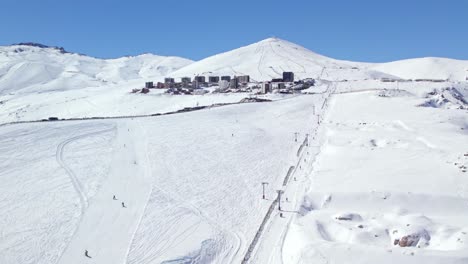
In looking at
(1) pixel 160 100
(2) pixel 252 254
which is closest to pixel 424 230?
(2) pixel 252 254

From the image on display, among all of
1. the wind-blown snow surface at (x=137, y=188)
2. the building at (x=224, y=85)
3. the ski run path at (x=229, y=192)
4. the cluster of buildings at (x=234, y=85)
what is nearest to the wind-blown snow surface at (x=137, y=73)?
the cluster of buildings at (x=234, y=85)

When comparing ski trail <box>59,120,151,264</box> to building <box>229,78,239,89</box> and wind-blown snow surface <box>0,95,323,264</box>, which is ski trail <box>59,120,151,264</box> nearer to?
wind-blown snow surface <box>0,95,323,264</box>

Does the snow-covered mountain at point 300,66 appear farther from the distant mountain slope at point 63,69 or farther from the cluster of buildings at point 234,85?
the distant mountain slope at point 63,69

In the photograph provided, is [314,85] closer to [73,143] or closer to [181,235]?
[73,143]

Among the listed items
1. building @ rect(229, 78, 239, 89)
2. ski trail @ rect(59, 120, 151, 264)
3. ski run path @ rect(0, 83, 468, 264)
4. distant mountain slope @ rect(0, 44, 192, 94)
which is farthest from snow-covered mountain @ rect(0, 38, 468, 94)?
ski trail @ rect(59, 120, 151, 264)

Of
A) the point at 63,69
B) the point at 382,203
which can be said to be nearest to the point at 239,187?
the point at 382,203
